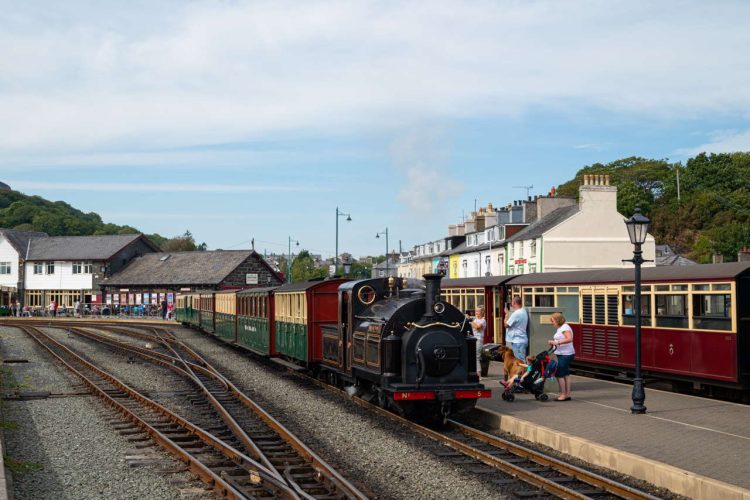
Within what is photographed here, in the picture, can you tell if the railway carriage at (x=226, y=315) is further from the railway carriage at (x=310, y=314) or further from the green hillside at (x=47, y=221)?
the green hillside at (x=47, y=221)

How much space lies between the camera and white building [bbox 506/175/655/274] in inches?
1790

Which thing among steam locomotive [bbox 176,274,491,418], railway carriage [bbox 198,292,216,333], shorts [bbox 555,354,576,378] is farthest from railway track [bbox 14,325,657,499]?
railway carriage [bbox 198,292,216,333]

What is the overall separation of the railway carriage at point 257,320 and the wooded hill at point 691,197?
4163cm

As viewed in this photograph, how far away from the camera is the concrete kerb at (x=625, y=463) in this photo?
7961 mm

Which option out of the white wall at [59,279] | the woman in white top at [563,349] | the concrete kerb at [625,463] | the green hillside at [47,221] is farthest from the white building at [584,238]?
the green hillside at [47,221]

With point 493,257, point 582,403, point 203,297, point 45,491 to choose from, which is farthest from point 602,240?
point 45,491

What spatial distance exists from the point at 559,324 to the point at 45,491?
8.61 metres

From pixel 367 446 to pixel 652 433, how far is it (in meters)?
3.93

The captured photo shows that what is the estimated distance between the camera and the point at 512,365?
49.0 feet

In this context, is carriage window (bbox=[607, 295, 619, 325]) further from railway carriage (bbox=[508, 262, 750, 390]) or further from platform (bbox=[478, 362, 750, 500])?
platform (bbox=[478, 362, 750, 500])

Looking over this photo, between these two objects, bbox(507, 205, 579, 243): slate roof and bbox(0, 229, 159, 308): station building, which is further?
bbox(0, 229, 159, 308): station building

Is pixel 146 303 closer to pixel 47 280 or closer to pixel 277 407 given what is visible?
pixel 47 280

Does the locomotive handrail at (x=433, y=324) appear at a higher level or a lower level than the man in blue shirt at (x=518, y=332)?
higher

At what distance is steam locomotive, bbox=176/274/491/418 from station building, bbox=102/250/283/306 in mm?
47147
